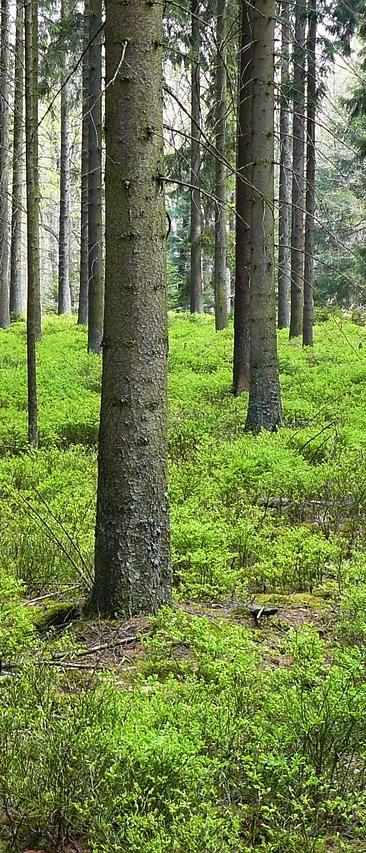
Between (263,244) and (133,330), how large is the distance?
5.71 metres

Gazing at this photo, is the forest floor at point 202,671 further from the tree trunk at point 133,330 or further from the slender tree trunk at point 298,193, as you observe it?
the slender tree trunk at point 298,193

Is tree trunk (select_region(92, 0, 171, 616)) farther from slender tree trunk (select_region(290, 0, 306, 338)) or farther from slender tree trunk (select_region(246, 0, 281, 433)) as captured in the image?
slender tree trunk (select_region(290, 0, 306, 338))

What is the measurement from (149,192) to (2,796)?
9.56 ft

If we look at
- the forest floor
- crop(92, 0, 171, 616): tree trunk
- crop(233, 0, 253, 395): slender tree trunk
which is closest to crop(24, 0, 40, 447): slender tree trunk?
the forest floor

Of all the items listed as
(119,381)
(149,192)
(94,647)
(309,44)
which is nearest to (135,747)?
(94,647)

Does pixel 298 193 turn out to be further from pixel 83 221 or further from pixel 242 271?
pixel 242 271

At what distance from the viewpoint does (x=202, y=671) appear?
3.33 m

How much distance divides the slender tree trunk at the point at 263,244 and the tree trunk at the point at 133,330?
518cm

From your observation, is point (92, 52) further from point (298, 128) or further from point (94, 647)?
point (94, 647)

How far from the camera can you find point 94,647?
12.1 feet

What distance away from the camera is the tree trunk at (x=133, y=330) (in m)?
3.89

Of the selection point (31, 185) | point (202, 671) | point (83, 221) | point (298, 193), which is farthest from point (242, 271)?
point (83, 221)

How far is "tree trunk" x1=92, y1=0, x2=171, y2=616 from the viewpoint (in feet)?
12.8

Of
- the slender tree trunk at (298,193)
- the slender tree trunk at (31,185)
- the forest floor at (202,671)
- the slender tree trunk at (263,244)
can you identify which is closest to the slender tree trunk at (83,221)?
the slender tree trunk at (298,193)
